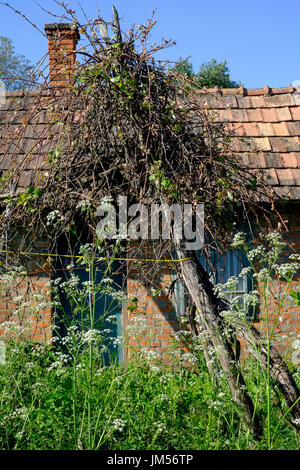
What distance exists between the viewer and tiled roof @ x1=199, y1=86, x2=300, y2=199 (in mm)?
6379

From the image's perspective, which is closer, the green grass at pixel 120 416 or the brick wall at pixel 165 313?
the green grass at pixel 120 416

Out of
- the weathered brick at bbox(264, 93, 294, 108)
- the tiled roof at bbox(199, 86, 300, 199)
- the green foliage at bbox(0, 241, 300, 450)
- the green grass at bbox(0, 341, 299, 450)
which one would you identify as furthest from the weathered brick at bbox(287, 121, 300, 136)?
the green grass at bbox(0, 341, 299, 450)

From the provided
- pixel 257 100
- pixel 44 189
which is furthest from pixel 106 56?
pixel 257 100

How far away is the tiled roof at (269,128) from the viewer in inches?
251

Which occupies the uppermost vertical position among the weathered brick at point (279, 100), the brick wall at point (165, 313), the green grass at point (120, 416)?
the weathered brick at point (279, 100)

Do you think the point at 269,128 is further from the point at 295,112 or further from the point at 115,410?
the point at 115,410

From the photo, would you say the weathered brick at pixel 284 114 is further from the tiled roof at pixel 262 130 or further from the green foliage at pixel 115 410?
the green foliage at pixel 115 410

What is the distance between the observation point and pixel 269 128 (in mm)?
7020

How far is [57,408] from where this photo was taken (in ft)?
12.9

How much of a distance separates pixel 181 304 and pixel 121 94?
10.5ft

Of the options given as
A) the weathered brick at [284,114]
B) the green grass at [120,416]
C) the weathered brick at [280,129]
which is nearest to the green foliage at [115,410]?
the green grass at [120,416]

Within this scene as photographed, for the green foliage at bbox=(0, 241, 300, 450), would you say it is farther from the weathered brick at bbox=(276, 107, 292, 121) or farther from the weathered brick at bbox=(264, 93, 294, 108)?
the weathered brick at bbox=(264, 93, 294, 108)

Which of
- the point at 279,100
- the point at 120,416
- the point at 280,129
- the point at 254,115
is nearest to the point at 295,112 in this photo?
the point at 279,100

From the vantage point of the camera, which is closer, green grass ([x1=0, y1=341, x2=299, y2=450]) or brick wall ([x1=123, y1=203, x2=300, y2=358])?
green grass ([x1=0, y1=341, x2=299, y2=450])
